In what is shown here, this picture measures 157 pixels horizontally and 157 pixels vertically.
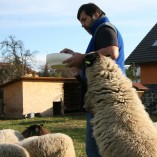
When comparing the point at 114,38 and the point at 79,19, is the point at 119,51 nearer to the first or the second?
the point at 114,38

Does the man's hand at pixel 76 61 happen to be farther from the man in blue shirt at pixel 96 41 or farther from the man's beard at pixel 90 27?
the man's beard at pixel 90 27

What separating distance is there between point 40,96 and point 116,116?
22.4m

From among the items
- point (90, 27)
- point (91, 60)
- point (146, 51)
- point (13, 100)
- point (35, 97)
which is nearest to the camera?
point (91, 60)

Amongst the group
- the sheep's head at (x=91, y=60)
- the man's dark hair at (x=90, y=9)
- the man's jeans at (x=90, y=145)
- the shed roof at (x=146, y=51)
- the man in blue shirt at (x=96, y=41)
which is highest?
the shed roof at (x=146, y=51)

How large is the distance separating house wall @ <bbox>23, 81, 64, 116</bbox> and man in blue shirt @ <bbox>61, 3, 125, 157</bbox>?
20330mm

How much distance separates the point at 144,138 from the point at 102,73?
513 millimetres

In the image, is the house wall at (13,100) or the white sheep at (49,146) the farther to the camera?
the house wall at (13,100)

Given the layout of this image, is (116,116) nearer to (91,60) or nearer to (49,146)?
(91,60)

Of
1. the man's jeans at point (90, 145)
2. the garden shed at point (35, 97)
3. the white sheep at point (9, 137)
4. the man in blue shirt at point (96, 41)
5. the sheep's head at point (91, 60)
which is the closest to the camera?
the sheep's head at point (91, 60)

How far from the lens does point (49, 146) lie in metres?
4.88

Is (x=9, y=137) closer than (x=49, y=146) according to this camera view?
No

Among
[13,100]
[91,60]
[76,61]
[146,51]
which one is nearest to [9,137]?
[76,61]

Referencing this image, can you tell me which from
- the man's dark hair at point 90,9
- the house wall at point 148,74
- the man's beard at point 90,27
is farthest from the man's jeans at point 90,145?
the house wall at point 148,74

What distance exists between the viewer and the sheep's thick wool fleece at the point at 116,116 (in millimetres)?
2539
